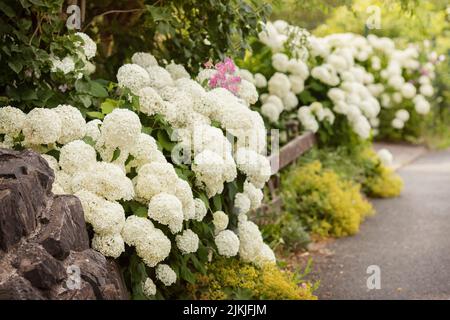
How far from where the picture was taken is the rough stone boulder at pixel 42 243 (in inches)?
133

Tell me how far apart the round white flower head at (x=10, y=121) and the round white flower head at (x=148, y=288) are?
3.69 feet

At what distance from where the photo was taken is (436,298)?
17.4 ft

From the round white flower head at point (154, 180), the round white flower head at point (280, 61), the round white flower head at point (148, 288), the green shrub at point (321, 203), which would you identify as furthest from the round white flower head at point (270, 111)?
the round white flower head at point (148, 288)

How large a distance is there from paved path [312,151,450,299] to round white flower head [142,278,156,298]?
167cm

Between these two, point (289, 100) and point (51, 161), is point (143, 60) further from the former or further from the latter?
point (289, 100)

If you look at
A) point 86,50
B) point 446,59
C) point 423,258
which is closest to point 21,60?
point 86,50

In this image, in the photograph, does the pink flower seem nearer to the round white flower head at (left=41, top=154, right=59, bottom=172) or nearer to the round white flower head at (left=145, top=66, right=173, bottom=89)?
the round white flower head at (left=145, top=66, right=173, bottom=89)

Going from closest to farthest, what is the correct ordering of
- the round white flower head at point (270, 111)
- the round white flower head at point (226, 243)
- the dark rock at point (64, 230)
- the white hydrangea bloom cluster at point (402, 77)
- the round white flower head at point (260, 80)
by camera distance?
the dark rock at point (64, 230) < the round white flower head at point (226, 243) < the round white flower head at point (270, 111) < the round white flower head at point (260, 80) < the white hydrangea bloom cluster at point (402, 77)

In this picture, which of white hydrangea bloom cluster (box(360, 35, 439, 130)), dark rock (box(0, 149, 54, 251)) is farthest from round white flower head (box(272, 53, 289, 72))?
dark rock (box(0, 149, 54, 251))

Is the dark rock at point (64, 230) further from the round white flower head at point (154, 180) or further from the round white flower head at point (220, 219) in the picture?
the round white flower head at point (220, 219)

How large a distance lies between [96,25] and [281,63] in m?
2.54

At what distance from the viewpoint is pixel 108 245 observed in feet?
13.1

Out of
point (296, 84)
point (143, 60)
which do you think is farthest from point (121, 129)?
point (296, 84)
